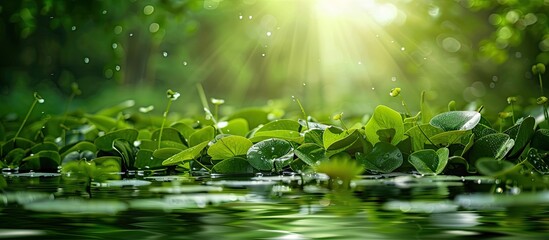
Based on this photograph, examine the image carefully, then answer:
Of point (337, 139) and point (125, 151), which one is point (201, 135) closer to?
point (125, 151)

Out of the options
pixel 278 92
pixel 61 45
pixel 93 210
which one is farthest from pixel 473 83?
pixel 93 210

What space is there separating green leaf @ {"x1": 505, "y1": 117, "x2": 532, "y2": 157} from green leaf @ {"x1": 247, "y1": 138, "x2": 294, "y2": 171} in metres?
0.59

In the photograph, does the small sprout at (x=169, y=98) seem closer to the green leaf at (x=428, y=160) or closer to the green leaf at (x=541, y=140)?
the green leaf at (x=428, y=160)

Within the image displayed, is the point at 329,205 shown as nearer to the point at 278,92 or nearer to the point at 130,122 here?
the point at 130,122

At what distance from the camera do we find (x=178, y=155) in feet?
6.55

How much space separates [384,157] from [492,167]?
50 centimetres

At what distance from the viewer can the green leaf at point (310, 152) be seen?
197 cm

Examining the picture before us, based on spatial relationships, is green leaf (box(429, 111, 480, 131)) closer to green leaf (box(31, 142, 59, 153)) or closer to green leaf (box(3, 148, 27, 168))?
green leaf (box(31, 142, 59, 153))

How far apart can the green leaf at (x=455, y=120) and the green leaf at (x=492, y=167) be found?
45 cm

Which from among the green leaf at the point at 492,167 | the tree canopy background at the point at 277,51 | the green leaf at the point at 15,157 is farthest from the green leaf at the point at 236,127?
the tree canopy background at the point at 277,51

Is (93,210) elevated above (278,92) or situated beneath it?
situated beneath

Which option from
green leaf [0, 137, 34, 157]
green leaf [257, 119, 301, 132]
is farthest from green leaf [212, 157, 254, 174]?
green leaf [0, 137, 34, 157]

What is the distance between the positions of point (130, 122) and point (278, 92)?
14.0 meters

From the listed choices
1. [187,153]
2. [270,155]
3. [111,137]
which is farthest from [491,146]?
[111,137]
